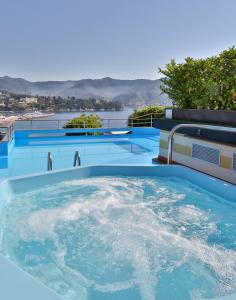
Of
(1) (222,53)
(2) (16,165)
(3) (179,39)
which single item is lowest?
(2) (16,165)

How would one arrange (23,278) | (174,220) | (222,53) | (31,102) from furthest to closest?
(31,102), (222,53), (174,220), (23,278)

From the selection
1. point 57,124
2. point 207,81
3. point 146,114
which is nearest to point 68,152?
point 57,124

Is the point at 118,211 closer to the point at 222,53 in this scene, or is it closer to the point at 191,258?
the point at 191,258

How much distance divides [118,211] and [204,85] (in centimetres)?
836

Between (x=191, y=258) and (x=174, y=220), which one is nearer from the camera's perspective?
(x=191, y=258)

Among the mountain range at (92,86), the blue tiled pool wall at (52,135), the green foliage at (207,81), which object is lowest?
the blue tiled pool wall at (52,135)

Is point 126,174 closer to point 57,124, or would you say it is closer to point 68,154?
point 68,154

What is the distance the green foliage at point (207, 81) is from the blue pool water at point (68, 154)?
257 cm

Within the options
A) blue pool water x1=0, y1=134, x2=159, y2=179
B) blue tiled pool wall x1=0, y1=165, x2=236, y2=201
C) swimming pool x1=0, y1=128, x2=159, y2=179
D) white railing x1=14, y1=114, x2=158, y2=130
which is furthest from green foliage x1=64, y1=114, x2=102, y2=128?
blue tiled pool wall x1=0, y1=165, x2=236, y2=201

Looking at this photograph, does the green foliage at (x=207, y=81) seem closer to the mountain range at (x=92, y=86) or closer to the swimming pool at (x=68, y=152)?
the swimming pool at (x=68, y=152)

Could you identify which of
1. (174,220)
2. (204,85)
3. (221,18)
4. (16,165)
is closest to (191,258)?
(174,220)

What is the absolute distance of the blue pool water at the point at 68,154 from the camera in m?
6.93

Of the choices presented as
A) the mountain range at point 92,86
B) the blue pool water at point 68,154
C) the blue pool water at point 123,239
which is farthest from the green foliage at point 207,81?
the mountain range at point 92,86

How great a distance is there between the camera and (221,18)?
1067cm
